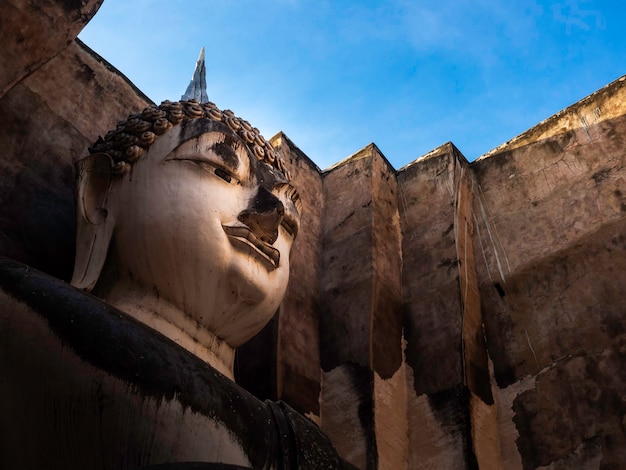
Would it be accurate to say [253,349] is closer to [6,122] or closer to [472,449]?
[472,449]

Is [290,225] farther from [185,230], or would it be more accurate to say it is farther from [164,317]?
[164,317]

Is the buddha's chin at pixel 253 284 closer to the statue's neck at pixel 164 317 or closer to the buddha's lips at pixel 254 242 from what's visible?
the buddha's lips at pixel 254 242

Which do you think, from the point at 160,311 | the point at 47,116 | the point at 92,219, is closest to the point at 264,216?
the point at 160,311

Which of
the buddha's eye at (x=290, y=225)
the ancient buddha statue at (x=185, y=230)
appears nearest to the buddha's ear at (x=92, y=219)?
the ancient buddha statue at (x=185, y=230)

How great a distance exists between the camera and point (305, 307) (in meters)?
4.36

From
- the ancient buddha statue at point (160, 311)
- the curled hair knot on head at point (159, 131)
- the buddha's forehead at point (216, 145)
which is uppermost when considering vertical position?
the curled hair knot on head at point (159, 131)

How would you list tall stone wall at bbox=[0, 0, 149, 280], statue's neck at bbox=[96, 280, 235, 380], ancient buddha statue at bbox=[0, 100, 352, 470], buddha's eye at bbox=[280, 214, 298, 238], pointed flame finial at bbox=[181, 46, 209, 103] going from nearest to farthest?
ancient buddha statue at bbox=[0, 100, 352, 470] → statue's neck at bbox=[96, 280, 235, 380] → tall stone wall at bbox=[0, 0, 149, 280] → buddha's eye at bbox=[280, 214, 298, 238] → pointed flame finial at bbox=[181, 46, 209, 103]

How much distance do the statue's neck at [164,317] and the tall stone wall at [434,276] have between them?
469 millimetres

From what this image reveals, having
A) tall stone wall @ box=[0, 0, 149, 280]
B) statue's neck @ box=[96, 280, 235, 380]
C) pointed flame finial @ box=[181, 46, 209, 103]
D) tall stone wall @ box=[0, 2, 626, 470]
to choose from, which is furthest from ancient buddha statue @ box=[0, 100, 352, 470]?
pointed flame finial @ box=[181, 46, 209, 103]

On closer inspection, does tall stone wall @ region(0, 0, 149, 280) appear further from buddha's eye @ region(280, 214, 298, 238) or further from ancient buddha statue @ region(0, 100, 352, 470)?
buddha's eye @ region(280, 214, 298, 238)

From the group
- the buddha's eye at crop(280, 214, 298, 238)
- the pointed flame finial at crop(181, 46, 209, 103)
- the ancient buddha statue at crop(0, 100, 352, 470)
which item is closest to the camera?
the ancient buddha statue at crop(0, 100, 352, 470)

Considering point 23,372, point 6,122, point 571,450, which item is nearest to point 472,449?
point 571,450

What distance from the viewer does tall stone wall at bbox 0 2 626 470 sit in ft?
11.9

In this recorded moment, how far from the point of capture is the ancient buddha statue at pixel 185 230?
125 inches
